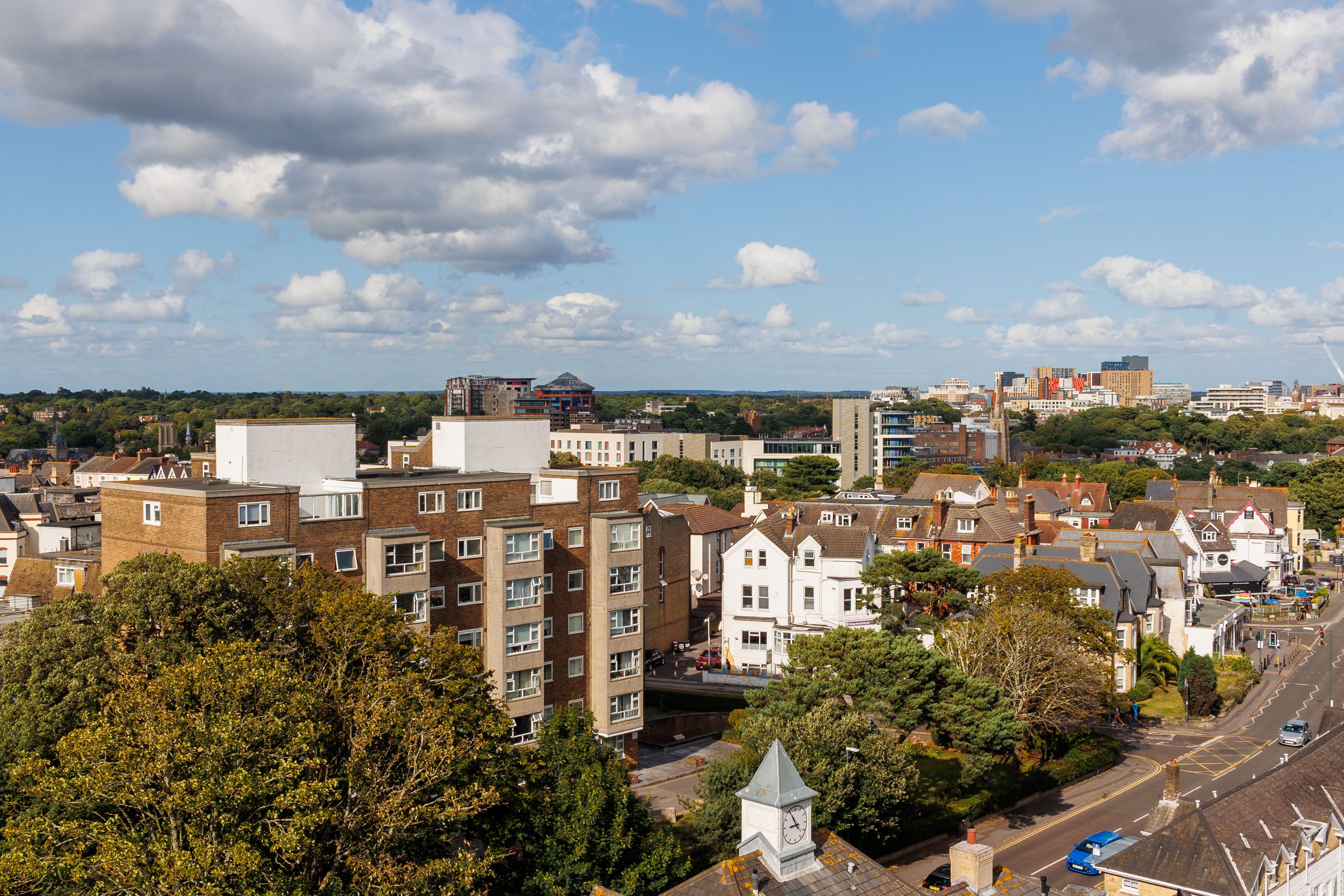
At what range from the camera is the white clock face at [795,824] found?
27.2m

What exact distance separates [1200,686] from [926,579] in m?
20.7

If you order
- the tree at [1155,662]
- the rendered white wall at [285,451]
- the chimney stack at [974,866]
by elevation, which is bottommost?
the tree at [1155,662]

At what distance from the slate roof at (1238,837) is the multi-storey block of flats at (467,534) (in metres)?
22.7

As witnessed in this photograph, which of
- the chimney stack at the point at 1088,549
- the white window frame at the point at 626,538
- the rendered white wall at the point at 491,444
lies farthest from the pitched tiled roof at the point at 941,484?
the white window frame at the point at 626,538

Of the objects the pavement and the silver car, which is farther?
the silver car

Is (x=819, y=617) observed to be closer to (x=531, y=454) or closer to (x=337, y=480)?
(x=531, y=454)

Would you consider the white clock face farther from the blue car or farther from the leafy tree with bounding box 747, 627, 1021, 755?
the blue car

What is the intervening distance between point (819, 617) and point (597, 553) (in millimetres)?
24234

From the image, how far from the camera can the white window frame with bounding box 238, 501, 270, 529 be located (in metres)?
44.3

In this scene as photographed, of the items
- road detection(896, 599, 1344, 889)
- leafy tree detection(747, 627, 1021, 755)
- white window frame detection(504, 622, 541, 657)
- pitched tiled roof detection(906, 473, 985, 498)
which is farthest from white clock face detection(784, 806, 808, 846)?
pitched tiled roof detection(906, 473, 985, 498)

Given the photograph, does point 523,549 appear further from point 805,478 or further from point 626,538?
point 805,478

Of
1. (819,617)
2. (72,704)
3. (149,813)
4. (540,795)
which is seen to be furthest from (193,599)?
(819,617)

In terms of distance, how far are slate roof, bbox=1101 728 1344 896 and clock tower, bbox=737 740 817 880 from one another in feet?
43.7

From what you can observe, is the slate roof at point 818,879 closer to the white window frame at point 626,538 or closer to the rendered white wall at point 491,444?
the white window frame at point 626,538
